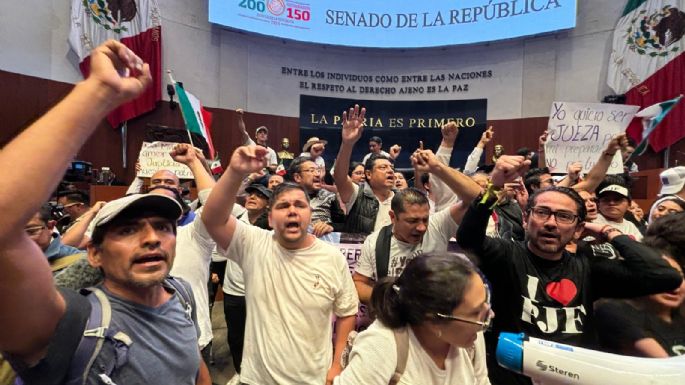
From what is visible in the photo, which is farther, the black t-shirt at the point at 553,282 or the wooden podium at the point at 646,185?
the wooden podium at the point at 646,185

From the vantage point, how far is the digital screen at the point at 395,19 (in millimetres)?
11727

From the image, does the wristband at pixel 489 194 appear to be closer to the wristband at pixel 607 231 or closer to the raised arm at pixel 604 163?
the wristband at pixel 607 231

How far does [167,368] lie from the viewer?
4.50 ft

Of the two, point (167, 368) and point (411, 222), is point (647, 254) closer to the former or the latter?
point (411, 222)

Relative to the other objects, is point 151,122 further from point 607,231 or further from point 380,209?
point 607,231

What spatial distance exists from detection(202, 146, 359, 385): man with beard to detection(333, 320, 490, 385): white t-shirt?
790 mm

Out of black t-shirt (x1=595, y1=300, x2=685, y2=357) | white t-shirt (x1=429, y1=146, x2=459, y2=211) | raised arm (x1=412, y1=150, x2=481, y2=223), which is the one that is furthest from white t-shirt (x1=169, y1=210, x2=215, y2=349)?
black t-shirt (x1=595, y1=300, x2=685, y2=357)

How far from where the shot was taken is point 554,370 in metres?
1.04

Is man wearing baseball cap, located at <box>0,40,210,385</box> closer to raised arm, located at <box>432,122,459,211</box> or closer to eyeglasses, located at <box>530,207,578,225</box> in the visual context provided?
eyeglasses, located at <box>530,207,578,225</box>

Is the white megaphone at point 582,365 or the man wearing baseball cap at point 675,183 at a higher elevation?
the man wearing baseball cap at point 675,183

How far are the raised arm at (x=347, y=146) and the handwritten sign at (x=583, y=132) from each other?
9.41 ft

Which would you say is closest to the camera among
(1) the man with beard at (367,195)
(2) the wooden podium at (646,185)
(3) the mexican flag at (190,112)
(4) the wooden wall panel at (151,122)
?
(1) the man with beard at (367,195)

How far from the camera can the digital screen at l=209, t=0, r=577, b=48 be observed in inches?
462

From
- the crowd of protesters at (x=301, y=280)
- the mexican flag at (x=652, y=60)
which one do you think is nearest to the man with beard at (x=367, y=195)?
the crowd of protesters at (x=301, y=280)
